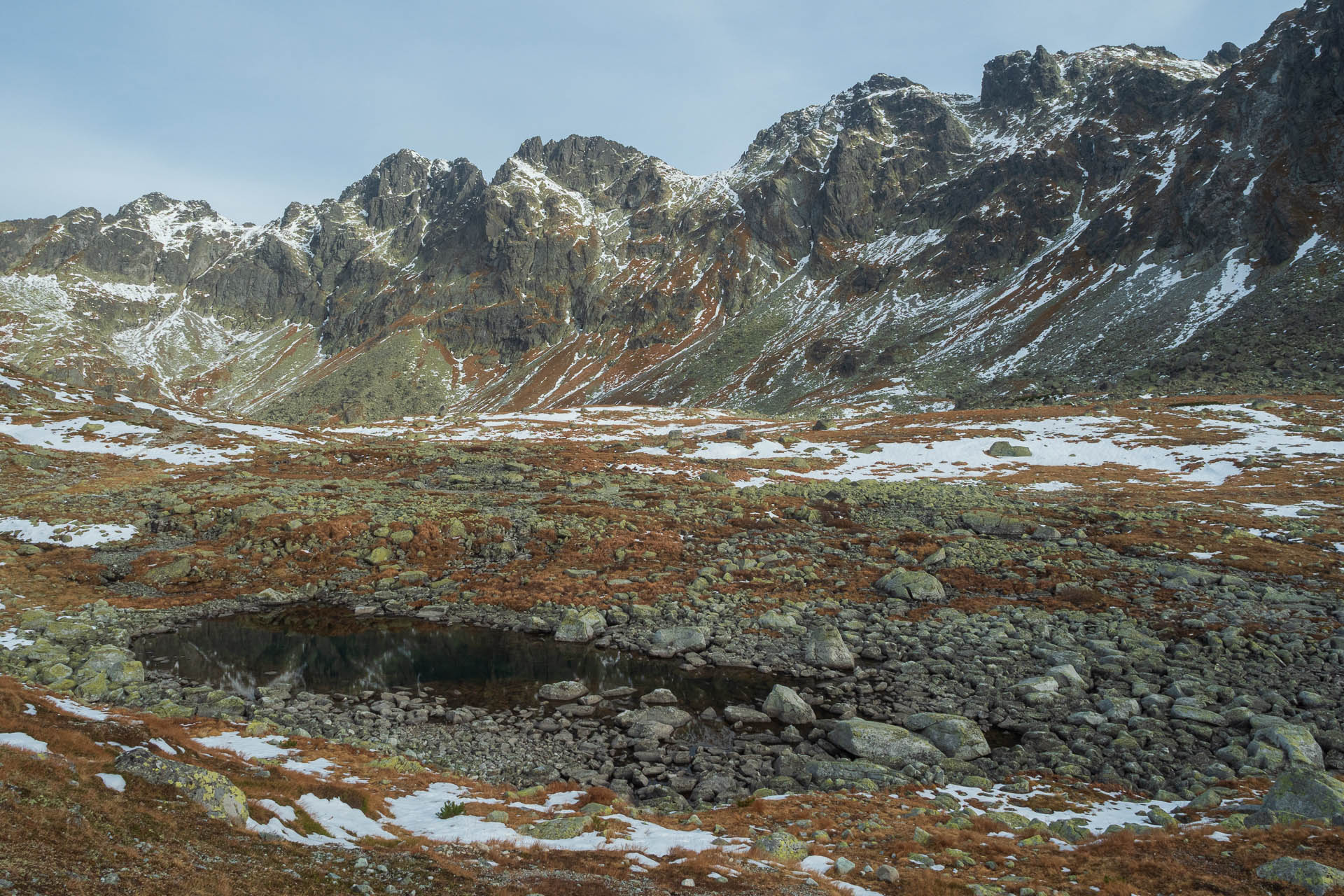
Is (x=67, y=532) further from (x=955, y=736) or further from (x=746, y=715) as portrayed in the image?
(x=955, y=736)

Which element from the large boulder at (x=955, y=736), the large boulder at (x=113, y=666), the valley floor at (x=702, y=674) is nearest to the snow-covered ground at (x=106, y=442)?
the valley floor at (x=702, y=674)

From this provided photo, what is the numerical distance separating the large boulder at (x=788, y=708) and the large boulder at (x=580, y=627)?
312 inches

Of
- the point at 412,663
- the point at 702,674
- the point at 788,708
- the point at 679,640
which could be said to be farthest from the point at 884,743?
the point at 412,663

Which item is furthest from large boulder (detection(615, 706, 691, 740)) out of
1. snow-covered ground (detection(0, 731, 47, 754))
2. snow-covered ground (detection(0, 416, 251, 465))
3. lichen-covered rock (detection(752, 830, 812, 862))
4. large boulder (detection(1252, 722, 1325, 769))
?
snow-covered ground (detection(0, 416, 251, 465))


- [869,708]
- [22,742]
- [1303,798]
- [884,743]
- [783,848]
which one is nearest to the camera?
[22,742]

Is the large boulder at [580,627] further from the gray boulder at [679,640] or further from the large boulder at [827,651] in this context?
the large boulder at [827,651]

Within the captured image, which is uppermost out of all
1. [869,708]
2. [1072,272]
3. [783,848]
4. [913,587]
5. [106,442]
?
[1072,272]

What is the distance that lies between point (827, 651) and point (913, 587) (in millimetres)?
6890

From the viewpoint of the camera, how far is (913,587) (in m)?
26.0

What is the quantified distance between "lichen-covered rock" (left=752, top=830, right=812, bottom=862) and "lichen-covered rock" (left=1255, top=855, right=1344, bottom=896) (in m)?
6.51

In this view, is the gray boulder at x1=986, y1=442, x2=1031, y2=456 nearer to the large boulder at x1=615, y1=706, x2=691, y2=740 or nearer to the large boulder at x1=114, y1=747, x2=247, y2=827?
the large boulder at x1=615, y1=706, x2=691, y2=740

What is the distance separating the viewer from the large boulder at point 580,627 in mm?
23375

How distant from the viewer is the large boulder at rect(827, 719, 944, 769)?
15.3 m

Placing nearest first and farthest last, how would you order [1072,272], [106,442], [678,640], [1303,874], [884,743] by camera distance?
[1303,874] < [884,743] < [678,640] < [106,442] < [1072,272]
